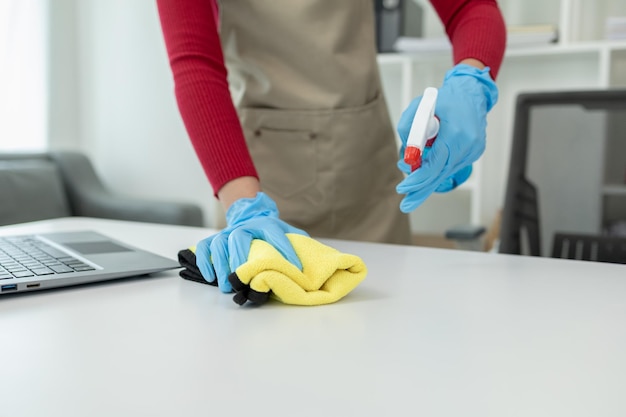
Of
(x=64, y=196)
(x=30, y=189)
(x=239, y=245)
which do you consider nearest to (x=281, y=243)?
(x=239, y=245)

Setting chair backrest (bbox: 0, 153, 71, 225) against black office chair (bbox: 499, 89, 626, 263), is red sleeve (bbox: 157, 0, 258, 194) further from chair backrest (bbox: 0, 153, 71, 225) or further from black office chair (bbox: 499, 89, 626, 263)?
chair backrest (bbox: 0, 153, 71, 225)

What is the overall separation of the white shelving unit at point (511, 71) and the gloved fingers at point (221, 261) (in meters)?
1.62

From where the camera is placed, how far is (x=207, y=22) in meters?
0.87

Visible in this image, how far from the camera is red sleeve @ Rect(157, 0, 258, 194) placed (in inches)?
31.2

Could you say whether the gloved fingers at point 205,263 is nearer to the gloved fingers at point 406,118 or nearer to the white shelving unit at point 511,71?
the gloved fingers at point 406,118

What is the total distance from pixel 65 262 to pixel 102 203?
2.18 m

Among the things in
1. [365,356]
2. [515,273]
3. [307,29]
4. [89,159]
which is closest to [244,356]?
[365,356]

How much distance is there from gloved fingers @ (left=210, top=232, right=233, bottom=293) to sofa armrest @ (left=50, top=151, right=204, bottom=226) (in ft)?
6.31

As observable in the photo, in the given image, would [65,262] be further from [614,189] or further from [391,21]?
[391,21]

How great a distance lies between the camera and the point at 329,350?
1.40ft

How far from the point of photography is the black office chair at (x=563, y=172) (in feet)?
3.81

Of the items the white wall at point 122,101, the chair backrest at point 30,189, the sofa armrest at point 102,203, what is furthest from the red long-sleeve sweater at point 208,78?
the white wall at point 122,101

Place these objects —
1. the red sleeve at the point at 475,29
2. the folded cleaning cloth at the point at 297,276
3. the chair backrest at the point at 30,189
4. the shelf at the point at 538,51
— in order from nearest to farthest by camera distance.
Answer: the folded cleaning cloth at the point at 297,276
the red sleeve at the point at 475,29
the shelf at the point at 538,51
the chair backrest at the point at 30,189

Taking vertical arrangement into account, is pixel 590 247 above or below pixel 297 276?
below
